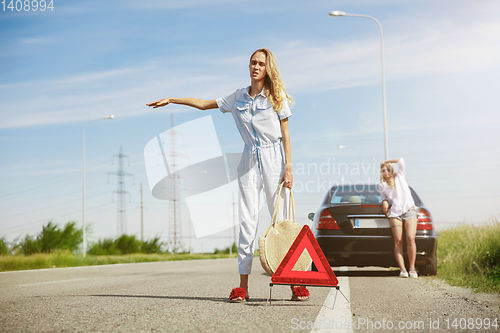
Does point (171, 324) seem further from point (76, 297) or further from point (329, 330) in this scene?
point (76, 297)

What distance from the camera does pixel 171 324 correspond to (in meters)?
3.70

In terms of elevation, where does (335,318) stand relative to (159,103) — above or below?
below

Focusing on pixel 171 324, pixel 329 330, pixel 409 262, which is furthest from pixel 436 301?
pixel 409 262

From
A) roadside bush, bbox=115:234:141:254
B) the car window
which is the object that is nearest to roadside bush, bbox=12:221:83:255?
roadside bush, bbox=115:234:141:254

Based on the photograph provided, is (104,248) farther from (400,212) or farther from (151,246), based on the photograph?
(400,212)

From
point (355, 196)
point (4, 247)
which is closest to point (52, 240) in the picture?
point (4, 247)

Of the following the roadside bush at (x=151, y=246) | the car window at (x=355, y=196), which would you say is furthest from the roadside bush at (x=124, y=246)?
the car window at (x=355, y=196)

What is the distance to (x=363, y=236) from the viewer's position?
8.09 m

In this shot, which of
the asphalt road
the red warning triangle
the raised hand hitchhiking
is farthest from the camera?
the raised hand hitchhiking

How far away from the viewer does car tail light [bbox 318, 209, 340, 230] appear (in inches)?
320

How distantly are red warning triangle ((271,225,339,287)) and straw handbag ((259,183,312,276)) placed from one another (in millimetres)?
109

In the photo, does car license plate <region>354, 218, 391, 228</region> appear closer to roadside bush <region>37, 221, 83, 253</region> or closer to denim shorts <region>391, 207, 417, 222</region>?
denim shorts <region>391, 207, 417, 222</region>

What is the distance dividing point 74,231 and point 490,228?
2640cm

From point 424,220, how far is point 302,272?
4483 mm
